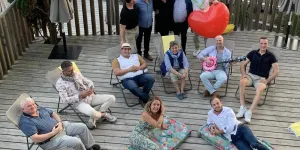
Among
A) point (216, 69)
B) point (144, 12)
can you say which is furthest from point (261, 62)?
point (144, 12)

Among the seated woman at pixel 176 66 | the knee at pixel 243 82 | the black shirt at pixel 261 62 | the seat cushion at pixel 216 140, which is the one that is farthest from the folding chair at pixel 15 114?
the black shirt at pixel 261 62

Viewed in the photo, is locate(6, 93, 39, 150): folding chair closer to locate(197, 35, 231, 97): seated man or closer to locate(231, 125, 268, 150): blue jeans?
locate(231, 125, 268, 150): blue jeans

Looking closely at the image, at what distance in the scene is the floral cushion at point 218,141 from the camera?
540 centimetres

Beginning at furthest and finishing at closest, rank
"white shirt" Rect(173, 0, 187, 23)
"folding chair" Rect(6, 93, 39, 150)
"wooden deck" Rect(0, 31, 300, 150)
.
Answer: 1. "white shirt" Rect(173, 0, 187, 23)
2. "wooden deck" Rect(0, 31, 300, 150)
3. "folding chair" Rect(6, 93, 39, 150)

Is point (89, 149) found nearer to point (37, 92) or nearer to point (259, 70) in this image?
point (37, 92)

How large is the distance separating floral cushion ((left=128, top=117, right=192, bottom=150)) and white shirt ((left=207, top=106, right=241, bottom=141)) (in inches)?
19.3

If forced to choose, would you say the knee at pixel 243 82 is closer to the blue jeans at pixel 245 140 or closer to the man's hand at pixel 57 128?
the blue jeans at pixel 245 140

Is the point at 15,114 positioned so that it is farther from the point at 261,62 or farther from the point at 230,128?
the point at 261,62

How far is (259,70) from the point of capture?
21.0 feet

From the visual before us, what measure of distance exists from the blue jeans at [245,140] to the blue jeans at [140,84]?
1.66 meters

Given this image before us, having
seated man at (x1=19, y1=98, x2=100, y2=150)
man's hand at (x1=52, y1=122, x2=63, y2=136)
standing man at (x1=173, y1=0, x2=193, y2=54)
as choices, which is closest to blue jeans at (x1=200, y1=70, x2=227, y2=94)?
standing man at (x1=173, y1=0, x2=193, y2=54)

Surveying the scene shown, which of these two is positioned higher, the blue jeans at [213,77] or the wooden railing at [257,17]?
the wooden railing at [257,17]

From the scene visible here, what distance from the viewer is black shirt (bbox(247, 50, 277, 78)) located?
20.7 ft

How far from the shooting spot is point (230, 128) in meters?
5.41
